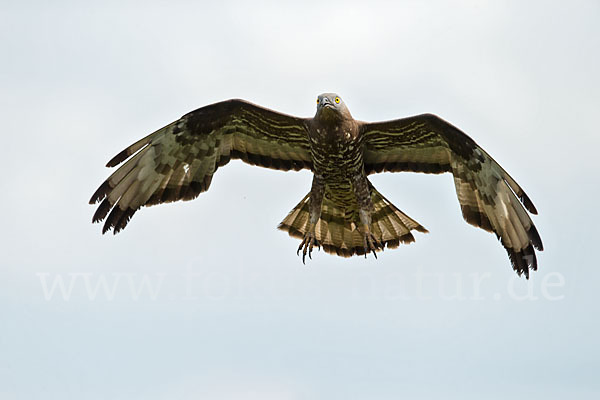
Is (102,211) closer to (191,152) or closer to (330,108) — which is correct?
(191,152)

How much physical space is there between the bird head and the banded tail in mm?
1585

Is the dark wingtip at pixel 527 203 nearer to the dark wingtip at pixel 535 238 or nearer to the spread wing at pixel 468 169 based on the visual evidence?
the spread wing at pixel 468 169

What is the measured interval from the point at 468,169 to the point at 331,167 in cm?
192

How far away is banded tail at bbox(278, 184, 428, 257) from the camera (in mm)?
13672

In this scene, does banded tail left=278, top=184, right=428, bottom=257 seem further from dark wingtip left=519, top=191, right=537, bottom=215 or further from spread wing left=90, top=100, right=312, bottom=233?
dark wingtip left=519, top=191, right=537, bottom=215

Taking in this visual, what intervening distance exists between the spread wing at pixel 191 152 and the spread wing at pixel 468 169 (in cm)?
125

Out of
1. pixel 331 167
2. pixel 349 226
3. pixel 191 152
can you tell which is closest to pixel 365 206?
pixel 349 226

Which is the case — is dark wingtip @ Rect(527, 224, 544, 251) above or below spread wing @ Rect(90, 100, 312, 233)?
below

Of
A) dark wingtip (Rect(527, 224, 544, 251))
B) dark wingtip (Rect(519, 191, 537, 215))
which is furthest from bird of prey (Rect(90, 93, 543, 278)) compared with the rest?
dark wingtip (Rect(519, 191, 537, 215))

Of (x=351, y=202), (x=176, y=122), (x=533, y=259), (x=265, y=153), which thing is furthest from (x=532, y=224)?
(x=176, y=122)

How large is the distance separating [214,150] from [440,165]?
3.31 m

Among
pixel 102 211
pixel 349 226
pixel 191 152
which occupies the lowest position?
pixel 102 211

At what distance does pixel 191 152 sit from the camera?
44.2ft

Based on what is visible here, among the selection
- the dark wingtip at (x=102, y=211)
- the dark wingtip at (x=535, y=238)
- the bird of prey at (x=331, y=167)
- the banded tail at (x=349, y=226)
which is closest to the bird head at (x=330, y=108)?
the bird of prey at (x=331, y=167)
